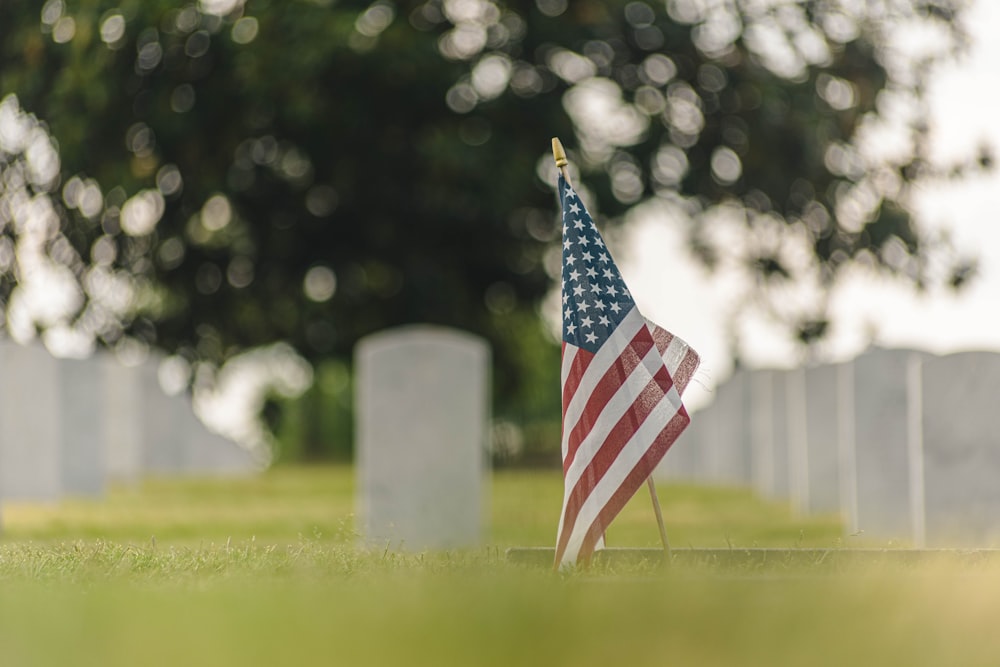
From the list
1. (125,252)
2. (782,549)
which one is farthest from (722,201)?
(782,549)

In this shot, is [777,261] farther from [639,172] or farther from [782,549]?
[782,549]

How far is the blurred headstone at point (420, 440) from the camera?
12.1 m

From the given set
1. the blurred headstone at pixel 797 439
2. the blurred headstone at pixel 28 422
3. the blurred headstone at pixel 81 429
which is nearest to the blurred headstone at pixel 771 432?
the blurred headstone at pixel 797 439

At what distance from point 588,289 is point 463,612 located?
2134 millimetres

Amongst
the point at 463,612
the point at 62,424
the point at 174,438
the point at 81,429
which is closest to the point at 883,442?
the point at 463,612

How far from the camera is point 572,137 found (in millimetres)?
18766

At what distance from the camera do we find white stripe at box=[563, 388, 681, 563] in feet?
20.3

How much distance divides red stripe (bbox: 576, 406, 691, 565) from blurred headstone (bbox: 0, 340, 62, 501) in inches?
437

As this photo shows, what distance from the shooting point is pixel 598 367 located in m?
6.30

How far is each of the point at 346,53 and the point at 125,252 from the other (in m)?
4.23

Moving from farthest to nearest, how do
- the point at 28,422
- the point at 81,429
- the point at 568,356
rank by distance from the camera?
the point at 81,429 → the point at 28,422 → the point at 568,356

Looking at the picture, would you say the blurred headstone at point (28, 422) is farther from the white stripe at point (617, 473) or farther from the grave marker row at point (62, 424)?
the white stripe at point (617, 473)

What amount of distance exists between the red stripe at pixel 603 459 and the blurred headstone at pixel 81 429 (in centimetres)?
1244

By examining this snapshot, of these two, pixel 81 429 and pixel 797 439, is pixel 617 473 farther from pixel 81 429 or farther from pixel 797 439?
pixel 81 429
